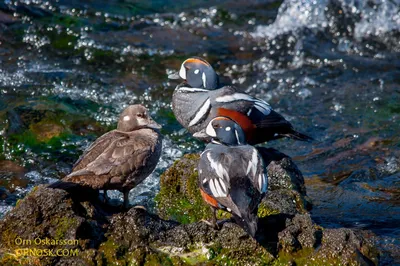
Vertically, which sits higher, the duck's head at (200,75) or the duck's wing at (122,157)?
the duck's wing at (122,157)

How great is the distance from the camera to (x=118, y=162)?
5586 mm

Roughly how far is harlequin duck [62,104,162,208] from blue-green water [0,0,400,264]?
49.4 inches

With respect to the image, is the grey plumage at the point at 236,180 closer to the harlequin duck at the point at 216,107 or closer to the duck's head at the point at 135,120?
the duck's head at the point at 135,120

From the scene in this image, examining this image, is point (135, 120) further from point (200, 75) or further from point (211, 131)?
point (200, 75)

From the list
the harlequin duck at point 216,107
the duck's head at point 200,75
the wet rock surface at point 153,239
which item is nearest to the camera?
the wet rock surface at point 153,239

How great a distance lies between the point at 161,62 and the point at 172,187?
5349 mm

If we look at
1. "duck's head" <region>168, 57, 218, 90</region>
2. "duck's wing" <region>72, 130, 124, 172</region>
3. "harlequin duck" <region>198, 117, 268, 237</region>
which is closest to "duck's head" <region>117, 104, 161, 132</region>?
"duck's wing" <region>72, 130, 124, 172</region>

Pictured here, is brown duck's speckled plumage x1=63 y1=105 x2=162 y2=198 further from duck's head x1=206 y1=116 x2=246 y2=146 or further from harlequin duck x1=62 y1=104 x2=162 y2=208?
duck's head x1=206 y1=116 x2=246 y2=146

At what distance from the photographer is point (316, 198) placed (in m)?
7.49

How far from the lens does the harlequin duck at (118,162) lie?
5512mm

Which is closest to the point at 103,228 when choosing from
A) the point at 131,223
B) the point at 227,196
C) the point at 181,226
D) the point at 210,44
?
the point at 131,223

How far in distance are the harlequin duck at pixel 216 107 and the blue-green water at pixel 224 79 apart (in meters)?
0.84

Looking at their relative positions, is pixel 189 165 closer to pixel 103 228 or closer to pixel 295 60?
pixel 103 228

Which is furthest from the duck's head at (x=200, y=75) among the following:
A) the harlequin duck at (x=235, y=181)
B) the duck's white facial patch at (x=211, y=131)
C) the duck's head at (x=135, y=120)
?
the harlequin duck at (x=235, y=181)
